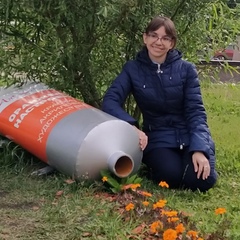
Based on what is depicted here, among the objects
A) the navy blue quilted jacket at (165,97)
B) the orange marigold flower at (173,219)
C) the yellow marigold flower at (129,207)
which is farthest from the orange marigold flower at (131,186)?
the navy blue quilted jacket at (165,97)

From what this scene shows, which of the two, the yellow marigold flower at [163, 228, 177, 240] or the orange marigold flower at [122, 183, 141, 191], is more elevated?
the yellow marigold flower at [163, 228, 177, 240]

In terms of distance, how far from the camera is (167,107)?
14.8 feet

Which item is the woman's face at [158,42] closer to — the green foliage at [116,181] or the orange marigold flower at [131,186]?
the green foliage at [116,181]

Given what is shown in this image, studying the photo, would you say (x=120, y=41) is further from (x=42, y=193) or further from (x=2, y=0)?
(x=42, y=193)

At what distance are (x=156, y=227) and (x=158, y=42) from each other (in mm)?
1590

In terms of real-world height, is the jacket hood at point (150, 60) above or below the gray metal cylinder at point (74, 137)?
above

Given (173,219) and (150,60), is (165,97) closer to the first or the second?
(150,60)

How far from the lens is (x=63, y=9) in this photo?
4203 millimetres

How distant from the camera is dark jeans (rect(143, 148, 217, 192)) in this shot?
4.38 m

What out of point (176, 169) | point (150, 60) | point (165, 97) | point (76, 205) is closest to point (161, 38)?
point (150, 60)

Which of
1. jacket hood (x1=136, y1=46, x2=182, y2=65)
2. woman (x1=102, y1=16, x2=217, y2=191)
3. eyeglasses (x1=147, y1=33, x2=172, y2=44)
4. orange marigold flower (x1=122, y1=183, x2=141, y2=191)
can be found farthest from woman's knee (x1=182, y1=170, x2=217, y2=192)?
eyeglasses (x1=147, y1=33, x2=172, y2=44)

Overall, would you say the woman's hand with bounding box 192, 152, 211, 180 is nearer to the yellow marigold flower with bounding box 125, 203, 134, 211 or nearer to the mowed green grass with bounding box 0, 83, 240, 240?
the mowed green grass with bounding box 0, 83, 240, 240

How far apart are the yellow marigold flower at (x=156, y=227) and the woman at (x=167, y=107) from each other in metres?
1.11

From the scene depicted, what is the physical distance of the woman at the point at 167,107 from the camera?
173 inches
